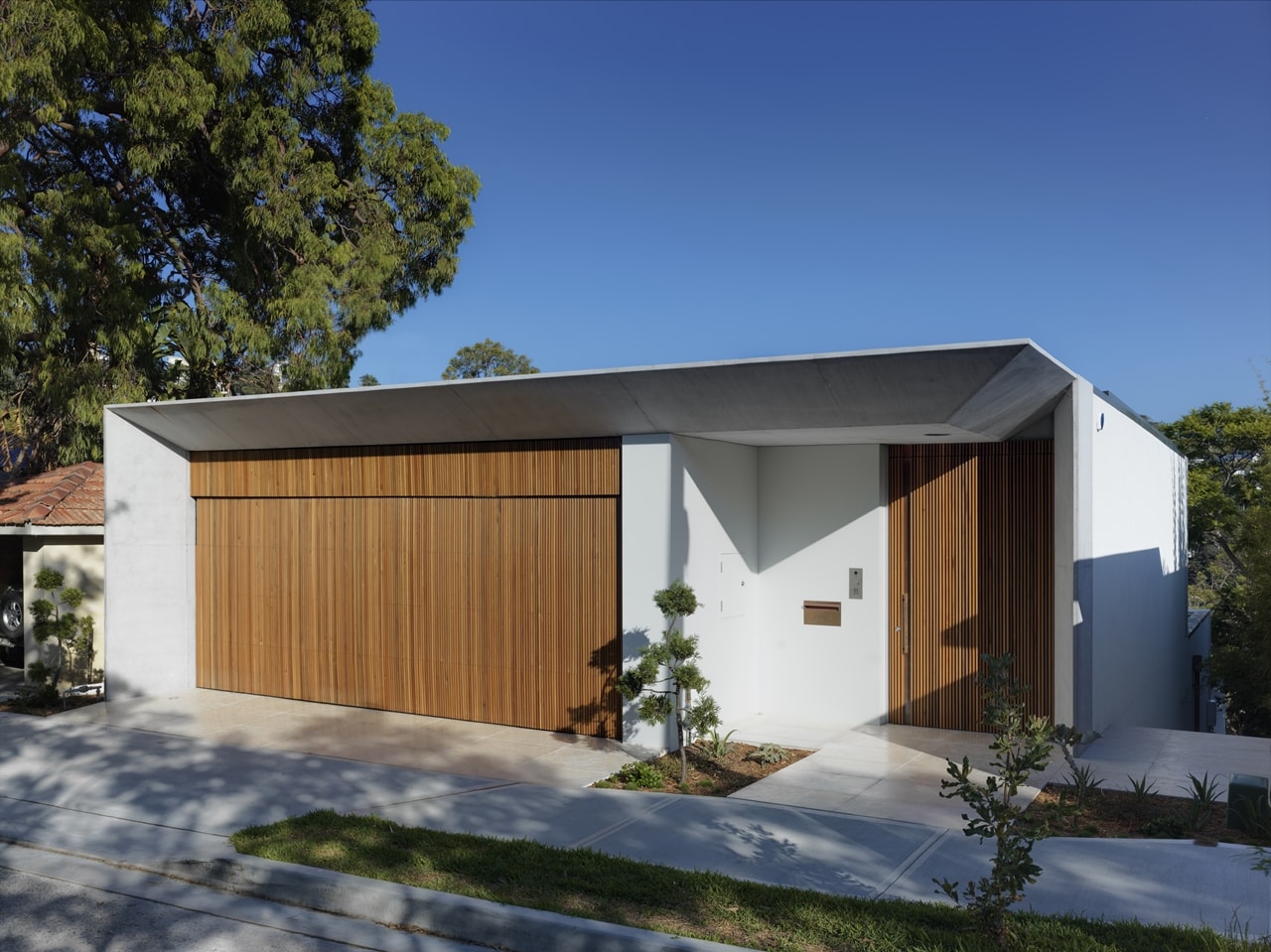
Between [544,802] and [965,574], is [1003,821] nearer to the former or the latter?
[544,802]

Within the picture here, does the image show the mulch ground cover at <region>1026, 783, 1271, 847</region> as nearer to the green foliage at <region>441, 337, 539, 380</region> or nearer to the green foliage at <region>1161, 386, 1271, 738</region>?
the green foliage at <region>1161, 386, 1271, 738</region>

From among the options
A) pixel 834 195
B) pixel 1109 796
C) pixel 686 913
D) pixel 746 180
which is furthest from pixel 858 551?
pixel 746 180

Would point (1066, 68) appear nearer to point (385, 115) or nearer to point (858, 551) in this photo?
point (858, 551)

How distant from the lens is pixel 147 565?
13648 mm

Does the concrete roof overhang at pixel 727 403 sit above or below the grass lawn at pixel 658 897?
above

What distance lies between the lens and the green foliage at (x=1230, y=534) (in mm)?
18344

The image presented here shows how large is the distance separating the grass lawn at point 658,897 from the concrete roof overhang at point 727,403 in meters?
4.51

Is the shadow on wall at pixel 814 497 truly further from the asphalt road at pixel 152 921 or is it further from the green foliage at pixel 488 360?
the green foliage at pixel 488 360

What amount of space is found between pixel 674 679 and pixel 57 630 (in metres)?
8.60

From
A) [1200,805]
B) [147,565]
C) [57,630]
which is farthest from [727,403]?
[57,630]

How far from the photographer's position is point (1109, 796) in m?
8.34

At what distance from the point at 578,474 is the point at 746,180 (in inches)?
551

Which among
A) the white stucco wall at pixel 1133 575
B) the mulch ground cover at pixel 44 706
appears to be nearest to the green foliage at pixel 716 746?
the white stucco wall at pixel 1133 575

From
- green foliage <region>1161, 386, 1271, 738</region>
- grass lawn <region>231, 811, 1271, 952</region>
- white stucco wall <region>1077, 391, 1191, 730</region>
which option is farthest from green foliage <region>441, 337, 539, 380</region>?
grass lawn <region>231, 811, 1271, 952</region>
